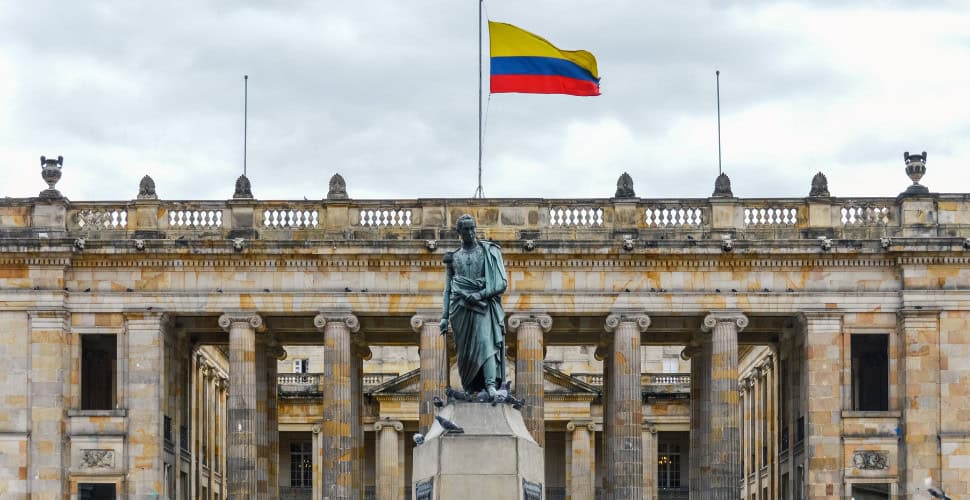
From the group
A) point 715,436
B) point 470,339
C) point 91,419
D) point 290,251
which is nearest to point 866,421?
point 715,436

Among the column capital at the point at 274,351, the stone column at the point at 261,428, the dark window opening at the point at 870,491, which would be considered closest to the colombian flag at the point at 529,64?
the stone column at the point at 261,428

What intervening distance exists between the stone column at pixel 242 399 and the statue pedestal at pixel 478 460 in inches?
1397

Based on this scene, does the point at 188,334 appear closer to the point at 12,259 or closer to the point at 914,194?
the point at 12,259

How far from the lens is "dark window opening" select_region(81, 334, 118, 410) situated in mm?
73125

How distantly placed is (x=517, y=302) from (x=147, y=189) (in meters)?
13.1

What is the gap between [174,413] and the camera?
2810 inches

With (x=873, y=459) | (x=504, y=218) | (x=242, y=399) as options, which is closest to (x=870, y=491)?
(x=873, y=459)

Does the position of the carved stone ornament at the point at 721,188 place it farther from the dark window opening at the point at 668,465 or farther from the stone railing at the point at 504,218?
the dark window opening at the point at 668,465

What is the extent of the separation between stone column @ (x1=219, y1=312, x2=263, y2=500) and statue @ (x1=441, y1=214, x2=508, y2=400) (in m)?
34.6

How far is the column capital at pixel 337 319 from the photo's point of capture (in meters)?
68.0

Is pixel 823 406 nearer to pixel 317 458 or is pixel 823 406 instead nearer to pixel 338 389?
pixel 338 389

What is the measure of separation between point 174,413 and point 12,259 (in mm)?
8123

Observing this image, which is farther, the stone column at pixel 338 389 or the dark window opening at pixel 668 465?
the dark window opening at pixel 668 465

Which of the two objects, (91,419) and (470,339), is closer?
(470,339)
